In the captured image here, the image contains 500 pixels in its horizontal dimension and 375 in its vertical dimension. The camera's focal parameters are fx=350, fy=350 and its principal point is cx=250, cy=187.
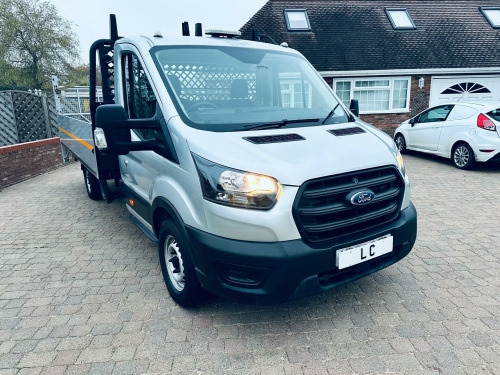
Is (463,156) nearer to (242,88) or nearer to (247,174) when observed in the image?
(242,88)

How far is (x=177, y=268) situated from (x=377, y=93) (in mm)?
14024

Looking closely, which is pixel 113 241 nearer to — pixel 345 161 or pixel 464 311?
pixel 345 161

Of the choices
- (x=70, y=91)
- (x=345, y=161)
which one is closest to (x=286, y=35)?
(x=70, y=91)

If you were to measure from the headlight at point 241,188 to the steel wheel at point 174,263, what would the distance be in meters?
0.82

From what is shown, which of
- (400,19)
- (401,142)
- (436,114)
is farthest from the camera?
(400,19)

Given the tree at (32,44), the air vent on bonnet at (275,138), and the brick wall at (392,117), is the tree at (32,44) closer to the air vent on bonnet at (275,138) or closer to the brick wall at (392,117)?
the brick wall at (392,117)

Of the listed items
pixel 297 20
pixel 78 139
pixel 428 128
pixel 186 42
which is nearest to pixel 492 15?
pixel 297 20

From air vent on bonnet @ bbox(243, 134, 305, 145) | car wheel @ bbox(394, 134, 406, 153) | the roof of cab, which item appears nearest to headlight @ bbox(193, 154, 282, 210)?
air vent on bonnet @ bbox(243, 134, 305, 145)

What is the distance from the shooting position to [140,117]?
3350 mm

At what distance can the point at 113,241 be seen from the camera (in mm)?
4594

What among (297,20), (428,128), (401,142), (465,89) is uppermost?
(297,20)

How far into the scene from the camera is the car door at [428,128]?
884 cm

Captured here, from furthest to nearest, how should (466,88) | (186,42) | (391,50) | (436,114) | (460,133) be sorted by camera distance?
(391,50) < (466,88) < (436,114) < (460,133) < (186,42)

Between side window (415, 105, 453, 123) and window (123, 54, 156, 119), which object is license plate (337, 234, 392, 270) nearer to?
window (123, 54, 156, 119)
